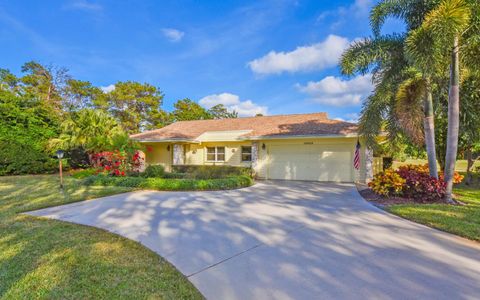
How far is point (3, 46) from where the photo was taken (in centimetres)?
1792

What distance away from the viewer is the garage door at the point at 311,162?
1317 cm

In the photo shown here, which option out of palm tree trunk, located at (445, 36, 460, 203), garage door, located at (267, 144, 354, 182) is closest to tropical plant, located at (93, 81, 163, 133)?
garage door, located at (267, 144, 354, 182)

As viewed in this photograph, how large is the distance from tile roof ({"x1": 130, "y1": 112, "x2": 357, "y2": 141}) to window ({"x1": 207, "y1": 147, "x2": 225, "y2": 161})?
1449mm

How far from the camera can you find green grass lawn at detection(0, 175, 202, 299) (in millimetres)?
2678

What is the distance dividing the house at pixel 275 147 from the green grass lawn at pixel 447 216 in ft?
19.1

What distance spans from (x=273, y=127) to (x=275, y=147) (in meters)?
1.61

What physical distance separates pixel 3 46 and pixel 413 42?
85.1ft

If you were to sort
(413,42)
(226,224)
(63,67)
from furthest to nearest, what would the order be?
(63,67), (413,42), (226,224)

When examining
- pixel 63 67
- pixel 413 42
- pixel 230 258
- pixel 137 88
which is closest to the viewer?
pixel 230 258

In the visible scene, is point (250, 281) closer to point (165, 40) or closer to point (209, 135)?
point (209, 135)

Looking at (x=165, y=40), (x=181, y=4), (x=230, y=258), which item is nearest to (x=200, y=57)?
(x=165, y=40)

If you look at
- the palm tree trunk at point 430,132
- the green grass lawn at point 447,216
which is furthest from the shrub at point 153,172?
the palm tree trunk at point 430,132

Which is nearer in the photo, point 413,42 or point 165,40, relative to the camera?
point 413,42

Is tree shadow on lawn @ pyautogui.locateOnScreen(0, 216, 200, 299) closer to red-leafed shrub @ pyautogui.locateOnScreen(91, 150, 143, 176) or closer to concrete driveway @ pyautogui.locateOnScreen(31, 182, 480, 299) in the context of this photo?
concrete driveway @ pyautogui.locateOnScreen(31, 182, 480, 299)
